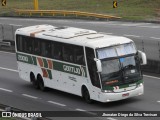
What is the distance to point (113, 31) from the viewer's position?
46.1m

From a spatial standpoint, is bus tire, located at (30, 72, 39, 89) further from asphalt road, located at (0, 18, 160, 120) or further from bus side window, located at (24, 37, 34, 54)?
bus side window, located at (24, 37, 34, 54)

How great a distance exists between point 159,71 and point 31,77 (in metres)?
6.52

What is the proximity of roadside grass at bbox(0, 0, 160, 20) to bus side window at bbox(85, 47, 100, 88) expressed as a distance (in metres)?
33.5

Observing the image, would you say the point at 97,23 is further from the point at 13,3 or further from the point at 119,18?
the point at 13,3

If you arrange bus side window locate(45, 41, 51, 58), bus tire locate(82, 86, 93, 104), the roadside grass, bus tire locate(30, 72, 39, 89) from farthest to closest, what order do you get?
the roadside grass → bus tire locate(30, 72, 39, 89) → bus side window locate(45, 41, 51, 58) → bus tire locate(82, 86, 93, 104)

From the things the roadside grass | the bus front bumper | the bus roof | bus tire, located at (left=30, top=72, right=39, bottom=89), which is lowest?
the roadside grass

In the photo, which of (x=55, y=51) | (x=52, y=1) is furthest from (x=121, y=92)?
(x=52, y=1)

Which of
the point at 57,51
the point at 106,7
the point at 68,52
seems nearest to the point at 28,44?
the point at 57,51

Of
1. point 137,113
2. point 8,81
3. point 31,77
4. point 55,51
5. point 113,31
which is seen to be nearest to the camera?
point 137,113

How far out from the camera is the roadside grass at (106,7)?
194 feet

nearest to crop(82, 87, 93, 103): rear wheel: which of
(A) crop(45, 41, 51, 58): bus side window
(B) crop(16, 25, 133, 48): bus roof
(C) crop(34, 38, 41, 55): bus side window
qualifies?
(B) crop(16, 25, 133, 48): bus roof

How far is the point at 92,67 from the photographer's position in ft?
71.5

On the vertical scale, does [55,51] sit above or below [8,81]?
above

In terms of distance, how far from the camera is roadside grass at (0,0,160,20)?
194 ft
